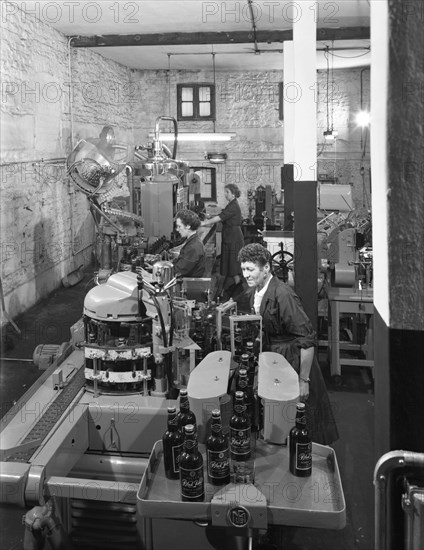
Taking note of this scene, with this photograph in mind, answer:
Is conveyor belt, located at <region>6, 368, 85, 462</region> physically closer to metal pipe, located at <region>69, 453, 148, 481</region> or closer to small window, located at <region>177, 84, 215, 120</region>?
metal pipe, located at <region>69, 453, 148, 481</region>

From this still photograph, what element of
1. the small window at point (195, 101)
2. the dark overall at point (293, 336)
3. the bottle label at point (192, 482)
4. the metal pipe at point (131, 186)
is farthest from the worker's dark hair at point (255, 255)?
the small window at point (195, 101)

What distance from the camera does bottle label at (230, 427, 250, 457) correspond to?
2250 millimetres

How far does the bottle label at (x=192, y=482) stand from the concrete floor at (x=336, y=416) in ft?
2.87

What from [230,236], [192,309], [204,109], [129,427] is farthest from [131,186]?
[204,109]

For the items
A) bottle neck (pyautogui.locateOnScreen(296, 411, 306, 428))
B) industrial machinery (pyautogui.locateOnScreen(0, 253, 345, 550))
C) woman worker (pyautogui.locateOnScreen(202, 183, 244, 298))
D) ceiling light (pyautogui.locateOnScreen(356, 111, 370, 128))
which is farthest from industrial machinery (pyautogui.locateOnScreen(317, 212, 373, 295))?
ceiling light (pyautogui.locateOnScreen(356, 111, 370, 128))

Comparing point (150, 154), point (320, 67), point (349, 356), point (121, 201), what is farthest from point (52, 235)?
point (320, 67)

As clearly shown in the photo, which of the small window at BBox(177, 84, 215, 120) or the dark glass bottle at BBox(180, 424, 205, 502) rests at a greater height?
the small window at BBox(177, 84, 215, 120)

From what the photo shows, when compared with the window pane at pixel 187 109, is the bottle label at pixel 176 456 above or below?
below

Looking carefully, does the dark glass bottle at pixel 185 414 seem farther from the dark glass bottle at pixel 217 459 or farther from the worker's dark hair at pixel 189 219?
the worker's dark hair at pixel 189 219

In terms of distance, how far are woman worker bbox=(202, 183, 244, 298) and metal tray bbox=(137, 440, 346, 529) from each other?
6.13m

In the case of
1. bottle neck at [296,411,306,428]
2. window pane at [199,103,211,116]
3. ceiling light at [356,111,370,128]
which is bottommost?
bottle neck at [296,411,306,428]

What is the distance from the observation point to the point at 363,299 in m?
5.35

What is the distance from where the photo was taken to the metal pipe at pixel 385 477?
4.37ft

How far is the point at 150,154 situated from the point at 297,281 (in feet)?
12.1
